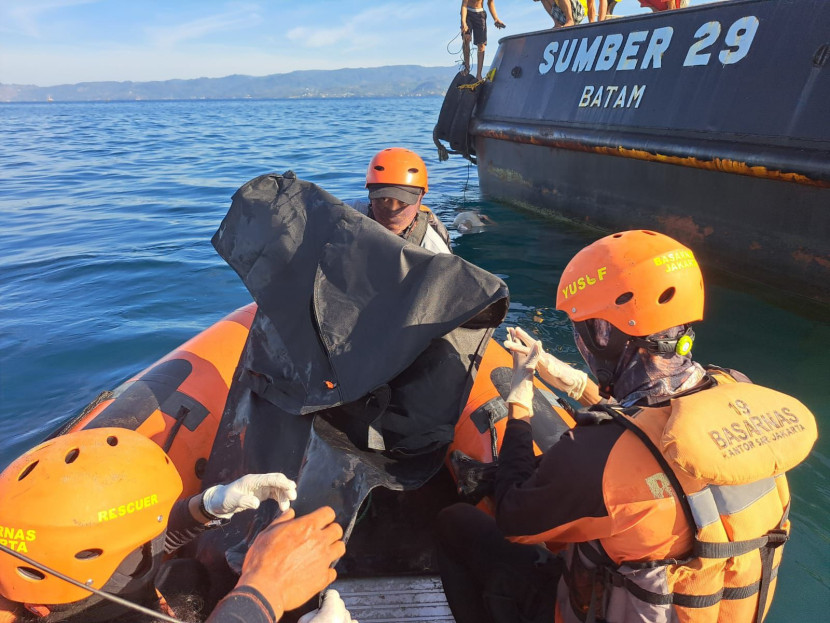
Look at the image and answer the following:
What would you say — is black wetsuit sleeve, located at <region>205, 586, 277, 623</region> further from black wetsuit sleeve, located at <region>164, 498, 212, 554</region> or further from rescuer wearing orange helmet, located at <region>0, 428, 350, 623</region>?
black wetsuit sleeve, located at <region>164, 498, 212, 554</region>

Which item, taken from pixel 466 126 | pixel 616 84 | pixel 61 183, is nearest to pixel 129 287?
pixel 466 126

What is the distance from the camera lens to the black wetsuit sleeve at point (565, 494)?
1530 mm

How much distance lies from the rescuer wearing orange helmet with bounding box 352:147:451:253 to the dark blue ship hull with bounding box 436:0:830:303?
9.77 feet

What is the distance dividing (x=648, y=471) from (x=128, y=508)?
1.48 m

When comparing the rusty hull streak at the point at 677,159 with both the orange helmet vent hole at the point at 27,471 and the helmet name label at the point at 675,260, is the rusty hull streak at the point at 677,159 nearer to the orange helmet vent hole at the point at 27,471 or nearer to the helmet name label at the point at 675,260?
the helmet name label at the point at 675,260

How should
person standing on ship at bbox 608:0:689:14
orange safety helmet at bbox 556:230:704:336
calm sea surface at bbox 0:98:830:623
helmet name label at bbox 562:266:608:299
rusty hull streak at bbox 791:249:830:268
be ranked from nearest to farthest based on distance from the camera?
1. orange safety helmet at bbox 556:230:704:336
2. helmet name label at bbox 562:266:608:299
3. calm sea surface at bbox 0:98:830:623
4. rusty hull streak at bbox 791:249:830:268
5. person standing on ship at bbox 608:0:689:14

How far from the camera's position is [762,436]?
4.90 ft

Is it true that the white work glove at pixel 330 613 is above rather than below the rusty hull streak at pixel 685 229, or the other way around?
above

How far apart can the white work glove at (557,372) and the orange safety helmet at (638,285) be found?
0.23 m

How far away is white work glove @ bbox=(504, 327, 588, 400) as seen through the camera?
85.4 inches

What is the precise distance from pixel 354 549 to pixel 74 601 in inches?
46.3

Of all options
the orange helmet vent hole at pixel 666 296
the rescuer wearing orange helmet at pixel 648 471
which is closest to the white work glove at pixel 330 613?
the rescuer wearing orange helmet at pixel 648 471

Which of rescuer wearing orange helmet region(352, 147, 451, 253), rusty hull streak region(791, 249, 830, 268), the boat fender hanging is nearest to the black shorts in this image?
the boat fender hanging

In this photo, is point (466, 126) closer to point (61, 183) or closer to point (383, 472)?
point (383, 472)
